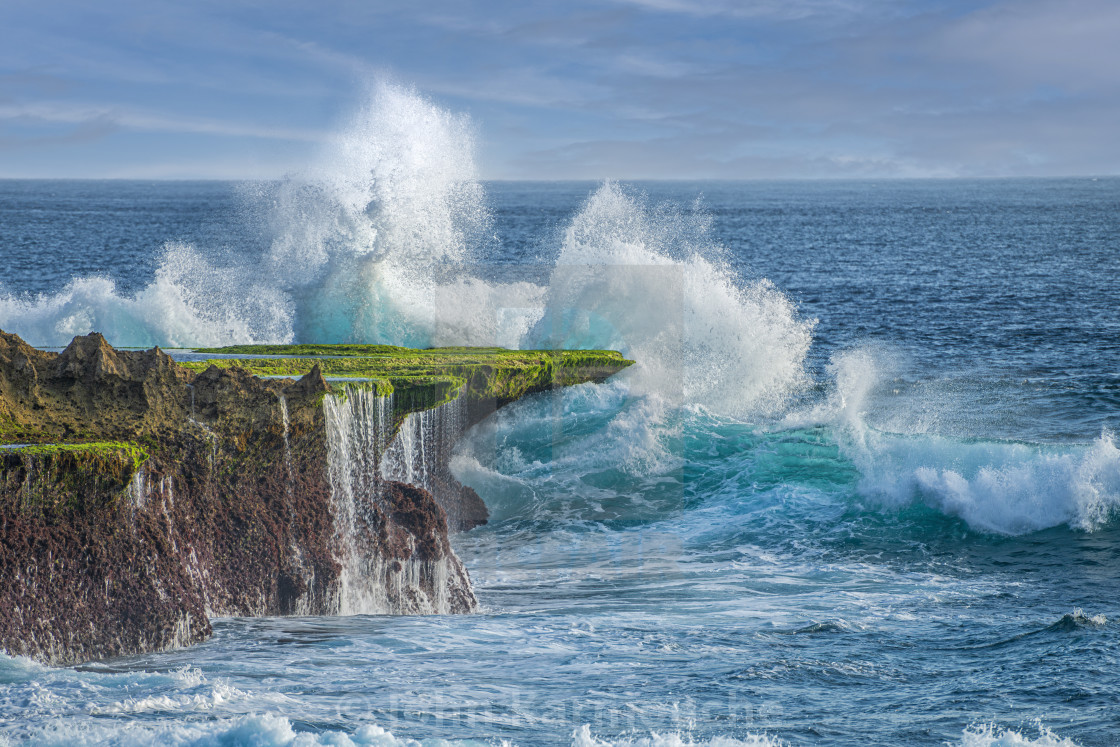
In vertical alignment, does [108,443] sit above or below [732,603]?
above

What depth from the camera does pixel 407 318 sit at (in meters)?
20.9

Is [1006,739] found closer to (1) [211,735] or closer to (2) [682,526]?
(1) [211,735]

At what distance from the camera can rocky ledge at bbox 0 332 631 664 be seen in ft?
23.8

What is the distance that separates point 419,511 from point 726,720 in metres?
4.15

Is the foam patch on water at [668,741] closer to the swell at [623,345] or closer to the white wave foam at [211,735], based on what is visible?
the white wave foam at [211,735]

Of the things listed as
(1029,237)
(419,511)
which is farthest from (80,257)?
(1029,237)

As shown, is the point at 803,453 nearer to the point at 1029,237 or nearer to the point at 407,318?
the point at 407,318

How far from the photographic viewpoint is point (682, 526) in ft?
42.8

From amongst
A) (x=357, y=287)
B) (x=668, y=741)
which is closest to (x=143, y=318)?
(x=357, y=287)

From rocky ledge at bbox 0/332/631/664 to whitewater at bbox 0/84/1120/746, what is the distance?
42cm

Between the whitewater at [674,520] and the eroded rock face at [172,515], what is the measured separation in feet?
1.26

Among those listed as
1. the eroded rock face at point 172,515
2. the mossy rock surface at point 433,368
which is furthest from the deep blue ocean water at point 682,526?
the mossy rock surface at point 433,368

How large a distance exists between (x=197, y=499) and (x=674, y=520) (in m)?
6.78

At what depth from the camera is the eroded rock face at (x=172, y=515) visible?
23.7 ft
